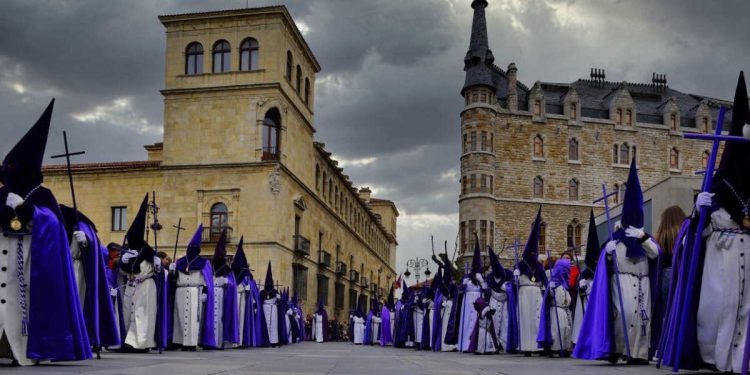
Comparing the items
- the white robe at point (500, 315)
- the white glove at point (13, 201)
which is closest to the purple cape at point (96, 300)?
the white glove at point (13, 201)

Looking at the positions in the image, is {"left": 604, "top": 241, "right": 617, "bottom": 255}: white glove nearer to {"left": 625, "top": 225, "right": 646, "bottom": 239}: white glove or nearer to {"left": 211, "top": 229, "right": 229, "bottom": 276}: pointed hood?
{"left": 625, "top": 225, "right": 646, "bottom": 239}: white glove

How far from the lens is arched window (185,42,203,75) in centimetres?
4072

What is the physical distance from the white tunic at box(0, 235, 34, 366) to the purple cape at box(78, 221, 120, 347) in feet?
5.00

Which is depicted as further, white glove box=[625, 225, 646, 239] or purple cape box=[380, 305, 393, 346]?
purple cape box=[380, 305, 393, 346]

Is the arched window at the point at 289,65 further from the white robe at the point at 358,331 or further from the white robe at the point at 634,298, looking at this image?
the white robe at the point at 634,298

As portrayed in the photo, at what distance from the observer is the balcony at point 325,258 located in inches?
1919

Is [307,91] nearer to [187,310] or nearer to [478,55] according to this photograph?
[478,55]

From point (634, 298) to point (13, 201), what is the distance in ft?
22.8

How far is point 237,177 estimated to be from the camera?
128 feet

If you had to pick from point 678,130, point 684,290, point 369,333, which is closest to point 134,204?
point 369,333

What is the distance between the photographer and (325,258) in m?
49.8

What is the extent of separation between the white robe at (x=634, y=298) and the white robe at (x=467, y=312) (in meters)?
6.99

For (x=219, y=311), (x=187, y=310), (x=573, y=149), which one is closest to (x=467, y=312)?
(x=219, y=311)

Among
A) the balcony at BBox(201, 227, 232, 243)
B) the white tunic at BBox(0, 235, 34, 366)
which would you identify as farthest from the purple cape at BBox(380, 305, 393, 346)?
the white tunic at BBox(0, 235, 34, 366)
